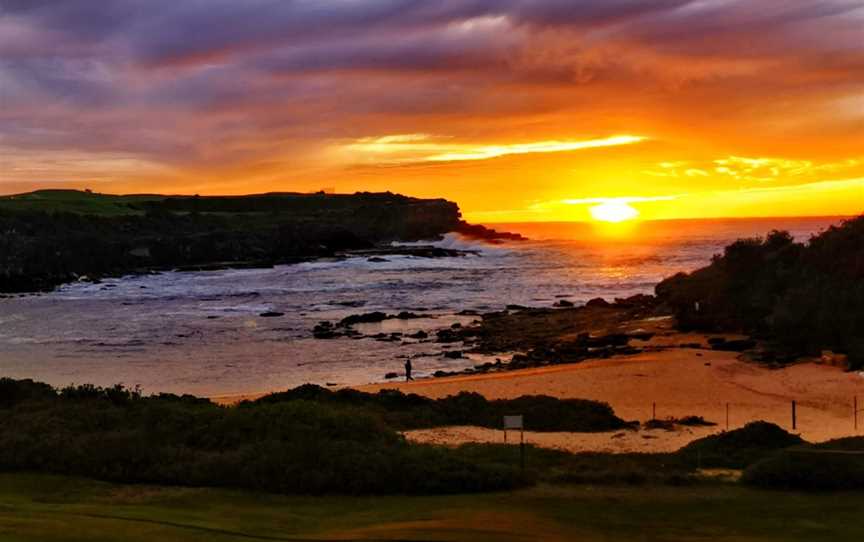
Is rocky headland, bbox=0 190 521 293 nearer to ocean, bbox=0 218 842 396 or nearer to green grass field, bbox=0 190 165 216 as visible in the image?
green grass field, bbox=0 190 165 216

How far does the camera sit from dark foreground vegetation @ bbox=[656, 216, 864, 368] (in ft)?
116

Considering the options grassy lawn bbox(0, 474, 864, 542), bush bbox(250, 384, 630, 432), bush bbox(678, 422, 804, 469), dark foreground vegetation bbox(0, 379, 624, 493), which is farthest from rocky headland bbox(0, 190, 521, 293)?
bush bbox(678, 422, 804, 469)

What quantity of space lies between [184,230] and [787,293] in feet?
282

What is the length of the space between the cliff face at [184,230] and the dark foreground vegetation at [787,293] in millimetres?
51287

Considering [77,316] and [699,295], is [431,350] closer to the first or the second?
[699,295]

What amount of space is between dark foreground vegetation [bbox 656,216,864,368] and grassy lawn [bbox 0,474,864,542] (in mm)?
20717

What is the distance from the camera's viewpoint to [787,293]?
39531 mm

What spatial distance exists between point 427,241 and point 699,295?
99851mm

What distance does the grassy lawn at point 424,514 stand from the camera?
433 inches

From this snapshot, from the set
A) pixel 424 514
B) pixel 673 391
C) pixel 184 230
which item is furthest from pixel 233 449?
pixel 184 230

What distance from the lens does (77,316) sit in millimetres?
51969

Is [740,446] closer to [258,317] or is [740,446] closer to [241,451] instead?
[241,451]

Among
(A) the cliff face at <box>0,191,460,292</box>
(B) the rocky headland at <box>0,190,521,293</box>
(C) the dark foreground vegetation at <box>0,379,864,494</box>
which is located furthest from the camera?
(B) the rocky headland at <box>0,190,521,293</box>

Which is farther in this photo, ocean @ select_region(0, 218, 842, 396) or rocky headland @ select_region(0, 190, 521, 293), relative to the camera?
rocky headland @ select_region(0, 190, 521, 293)
